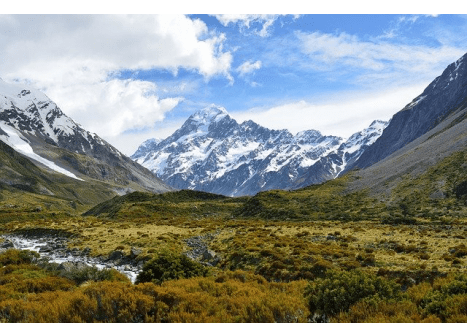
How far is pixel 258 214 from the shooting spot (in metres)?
93.4

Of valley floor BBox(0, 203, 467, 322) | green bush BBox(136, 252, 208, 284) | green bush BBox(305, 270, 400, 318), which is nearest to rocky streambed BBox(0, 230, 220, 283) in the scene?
valley floor BBox(0, 203, 467, 322)

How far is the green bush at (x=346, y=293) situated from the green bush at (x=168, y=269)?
28.5ft

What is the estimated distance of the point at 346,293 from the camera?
50.7ft

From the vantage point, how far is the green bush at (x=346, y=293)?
15.2 metres

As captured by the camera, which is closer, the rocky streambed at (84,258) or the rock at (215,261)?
the rocky streambed at (84,258)

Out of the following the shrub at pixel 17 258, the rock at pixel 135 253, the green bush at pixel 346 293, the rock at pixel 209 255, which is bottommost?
the green bush at pixel 346 293

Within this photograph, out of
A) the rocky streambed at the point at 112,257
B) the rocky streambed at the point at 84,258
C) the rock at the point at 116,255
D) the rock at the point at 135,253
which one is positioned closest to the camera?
the rocky streambed at the point at 84,258

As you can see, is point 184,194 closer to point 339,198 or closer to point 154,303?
point 339,198

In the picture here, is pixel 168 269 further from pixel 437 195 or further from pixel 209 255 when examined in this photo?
pixel 437 195

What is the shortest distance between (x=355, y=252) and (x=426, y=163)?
8471 centimetres

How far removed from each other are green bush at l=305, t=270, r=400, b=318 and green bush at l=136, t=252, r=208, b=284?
8676 millimetres

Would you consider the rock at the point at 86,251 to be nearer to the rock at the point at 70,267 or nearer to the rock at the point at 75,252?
the rock at the point at 75,252

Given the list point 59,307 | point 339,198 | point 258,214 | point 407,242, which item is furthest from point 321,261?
point 339,198

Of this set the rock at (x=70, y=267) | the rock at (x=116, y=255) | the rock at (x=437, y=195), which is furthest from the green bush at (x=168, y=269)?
the rock at (x=437, y=195)
